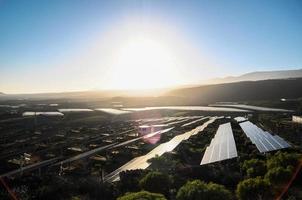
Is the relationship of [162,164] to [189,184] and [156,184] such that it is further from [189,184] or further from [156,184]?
[189,184]

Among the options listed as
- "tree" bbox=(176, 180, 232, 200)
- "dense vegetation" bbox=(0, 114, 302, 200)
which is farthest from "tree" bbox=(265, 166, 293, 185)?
"tree" bbox=(176, 180, 232, 200)

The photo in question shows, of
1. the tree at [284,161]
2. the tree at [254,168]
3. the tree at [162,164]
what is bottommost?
the tree at [162,164]

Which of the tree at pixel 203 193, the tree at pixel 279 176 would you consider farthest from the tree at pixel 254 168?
the tree at pixel 203 193

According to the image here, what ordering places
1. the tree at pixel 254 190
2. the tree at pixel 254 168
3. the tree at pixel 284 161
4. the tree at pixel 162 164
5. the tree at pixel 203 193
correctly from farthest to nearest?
the tree at pixel 162 164 < the tree at pixel 254 168 < the tree at pixel 284 161 < the tree at pixel 254 190 < the tree at pixel 203 193

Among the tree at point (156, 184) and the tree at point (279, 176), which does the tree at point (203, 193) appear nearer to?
the tree at point (156, 184)

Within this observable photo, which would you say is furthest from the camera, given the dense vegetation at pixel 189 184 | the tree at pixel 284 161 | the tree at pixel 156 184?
the tree at pixel 284 161

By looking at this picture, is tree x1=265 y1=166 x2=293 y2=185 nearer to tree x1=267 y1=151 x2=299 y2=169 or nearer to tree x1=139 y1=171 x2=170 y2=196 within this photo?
tree x1=267 y1=151 x2=299 y2=169
